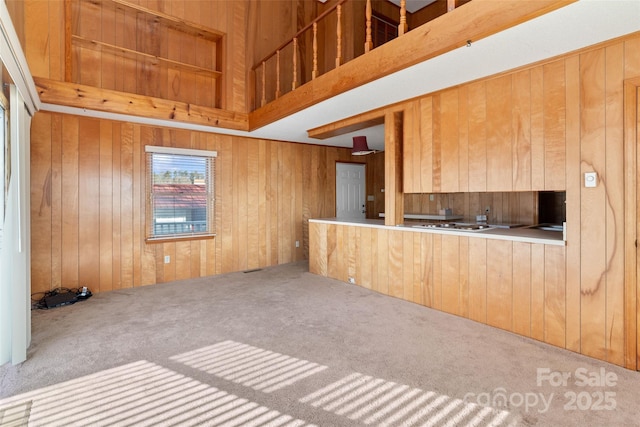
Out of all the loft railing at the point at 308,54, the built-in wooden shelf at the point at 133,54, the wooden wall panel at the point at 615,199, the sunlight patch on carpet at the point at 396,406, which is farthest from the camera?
the loft railing at the point at 308,54

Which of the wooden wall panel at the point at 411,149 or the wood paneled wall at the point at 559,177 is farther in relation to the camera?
the wooden wall panel at the point at 411,149

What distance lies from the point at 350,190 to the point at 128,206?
426 cm

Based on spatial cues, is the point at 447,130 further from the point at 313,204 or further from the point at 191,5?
the point at 191,5

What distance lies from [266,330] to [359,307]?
1.11 meters

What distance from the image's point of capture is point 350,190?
7.10 meters

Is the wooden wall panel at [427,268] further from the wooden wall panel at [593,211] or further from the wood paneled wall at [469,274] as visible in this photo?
the wooden wall panel at [593,211]

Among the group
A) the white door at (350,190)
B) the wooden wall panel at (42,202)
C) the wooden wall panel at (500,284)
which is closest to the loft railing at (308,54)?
the white door at (350,190)

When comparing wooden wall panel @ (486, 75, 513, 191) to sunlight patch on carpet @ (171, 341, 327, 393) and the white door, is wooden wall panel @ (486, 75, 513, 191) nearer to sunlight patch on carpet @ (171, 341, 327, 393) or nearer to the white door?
sunlight patch on carpet @ (171, 341, 327, 393)

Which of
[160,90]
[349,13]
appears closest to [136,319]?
[160,90]

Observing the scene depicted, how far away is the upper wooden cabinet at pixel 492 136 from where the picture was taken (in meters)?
2.65

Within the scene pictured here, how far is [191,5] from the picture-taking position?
469cm

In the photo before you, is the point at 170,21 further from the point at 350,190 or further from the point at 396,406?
the point at 396,406

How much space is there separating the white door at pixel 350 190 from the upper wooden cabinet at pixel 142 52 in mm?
2961

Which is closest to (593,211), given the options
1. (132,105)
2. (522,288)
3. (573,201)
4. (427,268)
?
(573,201)
